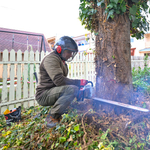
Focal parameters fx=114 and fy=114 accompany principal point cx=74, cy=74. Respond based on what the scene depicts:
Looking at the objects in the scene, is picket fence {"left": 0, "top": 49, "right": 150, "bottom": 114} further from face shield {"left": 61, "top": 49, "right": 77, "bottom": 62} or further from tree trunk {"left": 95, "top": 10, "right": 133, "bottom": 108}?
tree trunk {"left": 95, "top": 10, "right": 133, "bottom": 108}

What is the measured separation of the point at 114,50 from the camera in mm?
2326

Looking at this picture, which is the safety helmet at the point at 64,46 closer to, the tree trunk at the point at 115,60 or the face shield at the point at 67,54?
the face shield at the point at 67,54

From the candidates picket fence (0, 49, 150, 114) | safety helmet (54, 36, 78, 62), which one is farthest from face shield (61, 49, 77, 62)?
picket fence (0, 49, 150, 114)

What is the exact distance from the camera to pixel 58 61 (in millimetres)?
2326

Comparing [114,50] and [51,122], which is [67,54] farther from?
[51,122]

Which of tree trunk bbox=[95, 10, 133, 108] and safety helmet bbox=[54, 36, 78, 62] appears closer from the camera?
tree trunk bbox=[95, 10, 133, 108]

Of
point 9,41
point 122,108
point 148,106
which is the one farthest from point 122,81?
point 9,41

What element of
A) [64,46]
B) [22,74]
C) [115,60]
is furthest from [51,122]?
[22,74]

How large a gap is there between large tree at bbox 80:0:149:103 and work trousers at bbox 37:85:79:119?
0.65m

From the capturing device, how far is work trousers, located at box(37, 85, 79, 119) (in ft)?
7.23

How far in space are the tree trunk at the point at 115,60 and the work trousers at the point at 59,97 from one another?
667 mm

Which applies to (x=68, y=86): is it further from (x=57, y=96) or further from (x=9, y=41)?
(x=9, y=41)

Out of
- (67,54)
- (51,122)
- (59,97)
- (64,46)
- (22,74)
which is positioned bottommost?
(51,122)

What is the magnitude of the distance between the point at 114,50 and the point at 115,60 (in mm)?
209
